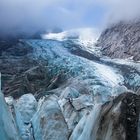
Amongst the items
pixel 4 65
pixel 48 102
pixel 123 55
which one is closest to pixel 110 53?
pixel 123 55

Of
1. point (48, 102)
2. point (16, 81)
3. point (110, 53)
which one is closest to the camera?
point (48, 102)

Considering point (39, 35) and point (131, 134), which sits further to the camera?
point (39, 35)

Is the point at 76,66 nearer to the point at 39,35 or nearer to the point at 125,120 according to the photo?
the point at 39,35

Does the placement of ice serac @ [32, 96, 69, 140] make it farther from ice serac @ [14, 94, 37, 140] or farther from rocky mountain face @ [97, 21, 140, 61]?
rocky mountain face @ [97, 21, 140, 61]

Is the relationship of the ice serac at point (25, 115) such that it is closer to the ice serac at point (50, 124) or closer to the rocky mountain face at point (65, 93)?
the rocky mountain face at point (65, 93)

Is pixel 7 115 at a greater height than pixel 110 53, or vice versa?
pixel 110 53

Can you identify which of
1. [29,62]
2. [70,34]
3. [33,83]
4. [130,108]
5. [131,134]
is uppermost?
[70,34]

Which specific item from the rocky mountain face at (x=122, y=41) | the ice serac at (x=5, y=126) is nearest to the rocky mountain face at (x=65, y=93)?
the ice serac at (x=5, y=126)
